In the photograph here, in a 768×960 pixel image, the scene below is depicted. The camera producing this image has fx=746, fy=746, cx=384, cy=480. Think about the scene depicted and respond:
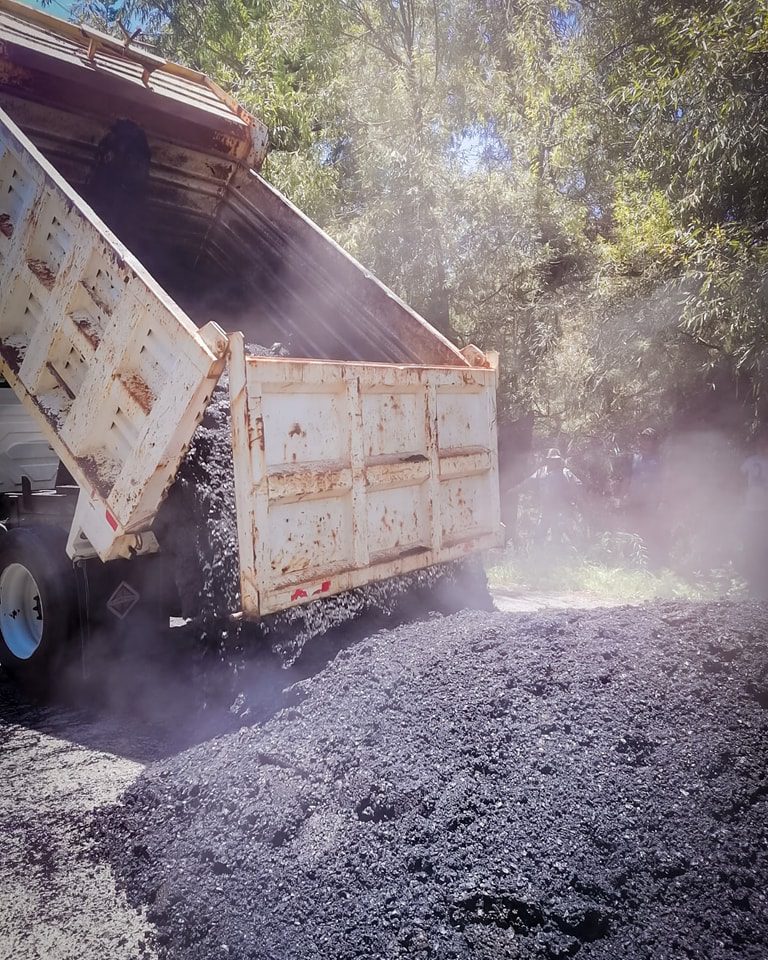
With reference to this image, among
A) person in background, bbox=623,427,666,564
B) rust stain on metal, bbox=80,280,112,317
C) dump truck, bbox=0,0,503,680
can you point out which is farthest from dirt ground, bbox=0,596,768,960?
person in background, bbox=623,427,666,564

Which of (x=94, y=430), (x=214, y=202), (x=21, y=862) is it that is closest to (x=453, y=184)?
(x=214, y=202)

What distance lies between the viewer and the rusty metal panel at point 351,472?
317cm

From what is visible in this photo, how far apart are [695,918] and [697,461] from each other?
764cm

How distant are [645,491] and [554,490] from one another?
3.86ft

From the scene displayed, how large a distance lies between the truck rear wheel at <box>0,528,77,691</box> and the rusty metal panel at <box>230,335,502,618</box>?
50.8 inches

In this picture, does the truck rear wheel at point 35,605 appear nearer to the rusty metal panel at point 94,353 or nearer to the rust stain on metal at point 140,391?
the rusty metal panel at point 94,353

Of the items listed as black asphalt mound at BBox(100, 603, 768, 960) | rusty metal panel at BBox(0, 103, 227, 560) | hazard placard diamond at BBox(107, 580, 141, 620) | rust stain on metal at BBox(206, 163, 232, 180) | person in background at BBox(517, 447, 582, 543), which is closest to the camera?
black asphalt mound at BBox(100, 603, 768, 960)

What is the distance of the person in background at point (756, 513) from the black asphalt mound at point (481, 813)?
15.4 ft

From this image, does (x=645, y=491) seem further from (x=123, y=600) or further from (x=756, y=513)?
(x=123, y=600)

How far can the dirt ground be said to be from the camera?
2123mm

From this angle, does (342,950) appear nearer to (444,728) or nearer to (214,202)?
(444,728)

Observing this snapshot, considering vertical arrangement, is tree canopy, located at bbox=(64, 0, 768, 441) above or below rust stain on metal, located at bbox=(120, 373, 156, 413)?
above

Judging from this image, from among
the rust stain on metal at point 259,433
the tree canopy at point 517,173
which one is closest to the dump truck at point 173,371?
the rust stain on metal at point 259,433

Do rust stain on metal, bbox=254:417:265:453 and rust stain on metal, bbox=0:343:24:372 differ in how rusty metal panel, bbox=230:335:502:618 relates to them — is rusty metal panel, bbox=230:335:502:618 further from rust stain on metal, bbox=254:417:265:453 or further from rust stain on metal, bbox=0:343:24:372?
rust stain on metal, bbox=0:343:24:372
